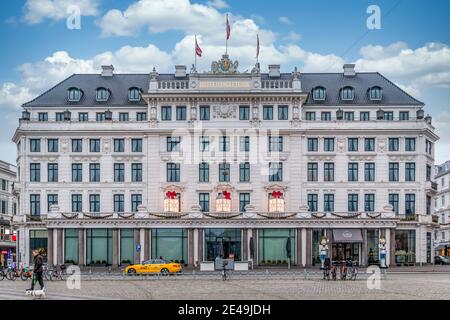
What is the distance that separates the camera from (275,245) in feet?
235

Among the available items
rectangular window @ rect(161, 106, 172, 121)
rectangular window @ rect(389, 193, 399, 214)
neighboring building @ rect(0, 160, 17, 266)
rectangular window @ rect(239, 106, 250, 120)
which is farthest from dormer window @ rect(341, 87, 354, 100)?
neighboring building @ rect(0, 160, 17, 266)

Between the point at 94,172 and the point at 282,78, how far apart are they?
22523 millimetres

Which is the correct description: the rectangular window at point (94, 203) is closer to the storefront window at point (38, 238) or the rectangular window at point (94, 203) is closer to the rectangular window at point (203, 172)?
the storefront window at point (38, 238)

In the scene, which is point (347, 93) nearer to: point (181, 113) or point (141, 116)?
point (181, 113)

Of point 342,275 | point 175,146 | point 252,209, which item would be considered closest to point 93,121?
point 175,146

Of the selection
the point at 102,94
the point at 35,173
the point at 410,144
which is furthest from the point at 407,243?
the point at 35,173

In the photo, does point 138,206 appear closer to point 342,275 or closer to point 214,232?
point 214,232

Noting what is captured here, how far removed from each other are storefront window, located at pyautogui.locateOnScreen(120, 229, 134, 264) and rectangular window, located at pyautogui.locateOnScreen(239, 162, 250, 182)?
1213 cm

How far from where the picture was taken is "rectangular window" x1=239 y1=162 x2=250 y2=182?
75625 millimetres

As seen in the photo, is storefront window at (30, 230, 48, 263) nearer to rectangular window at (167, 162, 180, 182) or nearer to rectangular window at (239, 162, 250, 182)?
rectangular window at (167, 162, 180, 182)

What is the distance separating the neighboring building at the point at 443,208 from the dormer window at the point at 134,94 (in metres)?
53.7

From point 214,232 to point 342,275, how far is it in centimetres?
2815
